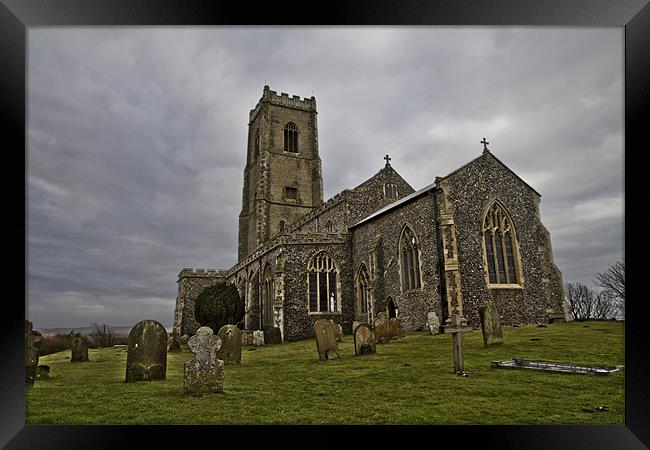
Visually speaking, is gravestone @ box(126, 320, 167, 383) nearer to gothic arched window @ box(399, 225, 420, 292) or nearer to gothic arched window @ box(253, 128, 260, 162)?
gothic arched window @ box(399, 225, 420, 292)

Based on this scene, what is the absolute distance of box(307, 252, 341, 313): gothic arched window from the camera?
17.8 m

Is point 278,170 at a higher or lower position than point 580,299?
higher

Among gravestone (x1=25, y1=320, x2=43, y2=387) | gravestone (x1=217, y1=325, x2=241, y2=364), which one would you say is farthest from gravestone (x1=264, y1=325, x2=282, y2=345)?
gravestone (x1=25, y1=320, x2=43, y2=387)

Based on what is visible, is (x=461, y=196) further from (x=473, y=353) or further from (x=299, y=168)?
(x=299, y=168)

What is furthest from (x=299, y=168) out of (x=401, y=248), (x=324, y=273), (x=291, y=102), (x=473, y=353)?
(x=473, y=353)

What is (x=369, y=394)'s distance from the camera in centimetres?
639

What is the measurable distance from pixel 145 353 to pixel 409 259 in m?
10.5

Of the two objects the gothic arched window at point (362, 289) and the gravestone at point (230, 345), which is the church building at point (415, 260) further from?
the gravestone at point (230, 345)

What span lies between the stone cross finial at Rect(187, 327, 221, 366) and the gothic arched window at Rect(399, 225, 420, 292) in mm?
9851

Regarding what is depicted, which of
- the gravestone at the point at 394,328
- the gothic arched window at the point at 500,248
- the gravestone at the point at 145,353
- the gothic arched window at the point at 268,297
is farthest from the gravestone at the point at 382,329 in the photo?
the gothic arched window at the point at 268,297

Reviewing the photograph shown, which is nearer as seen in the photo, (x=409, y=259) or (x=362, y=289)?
(x=409, y=259)

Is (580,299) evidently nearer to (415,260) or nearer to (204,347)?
(415,260)

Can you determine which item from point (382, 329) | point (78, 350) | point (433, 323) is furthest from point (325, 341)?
point (78, 350)
